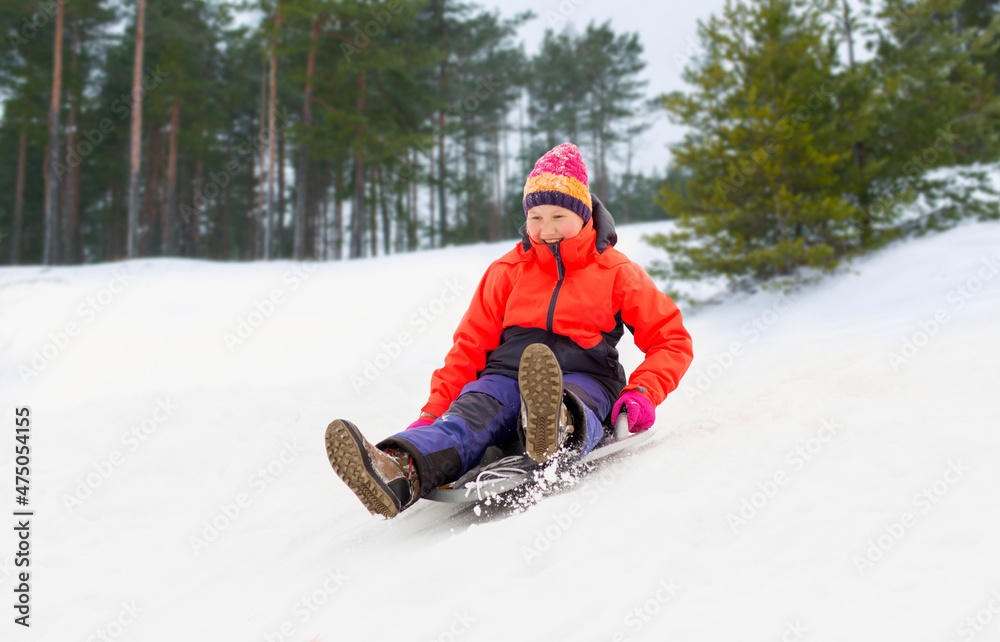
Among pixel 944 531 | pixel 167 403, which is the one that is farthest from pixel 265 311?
pixel 944 531

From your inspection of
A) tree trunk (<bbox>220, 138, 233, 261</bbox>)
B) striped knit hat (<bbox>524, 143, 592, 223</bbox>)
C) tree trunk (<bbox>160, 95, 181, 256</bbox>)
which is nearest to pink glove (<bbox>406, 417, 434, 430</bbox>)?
striped knit hat (<bbox>524, 143, 592, 223</bbox>)

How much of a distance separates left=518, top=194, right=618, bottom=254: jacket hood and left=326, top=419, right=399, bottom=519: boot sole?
3.98 feet

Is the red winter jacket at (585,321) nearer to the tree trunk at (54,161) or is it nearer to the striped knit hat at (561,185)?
the striped knit hat at (561,185)

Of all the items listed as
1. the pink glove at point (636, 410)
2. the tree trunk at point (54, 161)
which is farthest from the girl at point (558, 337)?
the tree trunk at point (54, 161)

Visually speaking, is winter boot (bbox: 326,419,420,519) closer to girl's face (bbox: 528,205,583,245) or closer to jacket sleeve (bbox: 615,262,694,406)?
jacket sleeve (bbox: 615,262,694,406)

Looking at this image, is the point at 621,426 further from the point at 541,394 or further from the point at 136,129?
the point at 136,129

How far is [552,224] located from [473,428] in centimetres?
96

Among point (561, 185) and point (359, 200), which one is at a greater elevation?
point (359, 200)

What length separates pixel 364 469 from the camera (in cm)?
196

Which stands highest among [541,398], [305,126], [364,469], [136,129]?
[305,126]

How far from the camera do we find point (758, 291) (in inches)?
320

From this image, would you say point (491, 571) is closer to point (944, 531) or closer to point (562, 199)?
point (944, 531)

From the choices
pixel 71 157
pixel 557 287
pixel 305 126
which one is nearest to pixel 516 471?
pixel 557 287

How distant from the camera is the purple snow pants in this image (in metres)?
2.21
